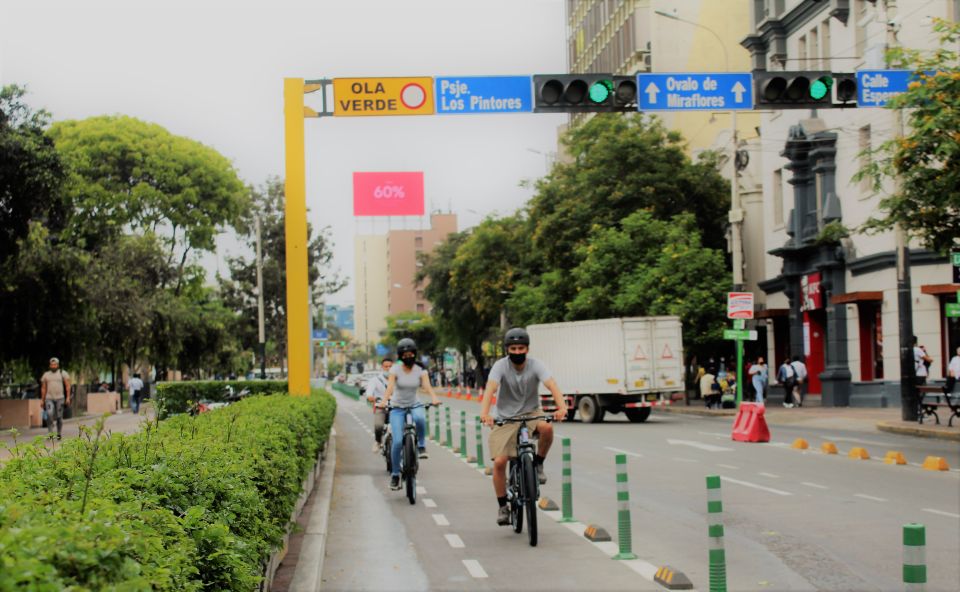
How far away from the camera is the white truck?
113 feet

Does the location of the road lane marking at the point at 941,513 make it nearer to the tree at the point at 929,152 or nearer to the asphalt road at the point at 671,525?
the asphalt road at the point at 671,525

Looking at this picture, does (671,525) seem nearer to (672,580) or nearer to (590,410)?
(672,580)

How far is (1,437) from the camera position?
26953mm

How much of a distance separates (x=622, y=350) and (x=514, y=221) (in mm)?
30207

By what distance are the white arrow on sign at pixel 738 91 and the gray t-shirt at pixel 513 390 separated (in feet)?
30.9

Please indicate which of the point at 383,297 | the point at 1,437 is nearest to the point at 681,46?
the point at 1,437

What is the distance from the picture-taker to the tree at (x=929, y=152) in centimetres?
1912

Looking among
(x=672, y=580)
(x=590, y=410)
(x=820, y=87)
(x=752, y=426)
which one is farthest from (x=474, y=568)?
(x=590, y=410)

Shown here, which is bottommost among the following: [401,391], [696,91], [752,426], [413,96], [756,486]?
[756,486]

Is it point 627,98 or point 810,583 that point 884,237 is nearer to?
point 627,98

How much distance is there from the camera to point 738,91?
1909 centimetres

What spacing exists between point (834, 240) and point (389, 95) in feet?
75.8

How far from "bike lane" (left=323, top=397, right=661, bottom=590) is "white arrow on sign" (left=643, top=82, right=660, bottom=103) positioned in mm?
6687

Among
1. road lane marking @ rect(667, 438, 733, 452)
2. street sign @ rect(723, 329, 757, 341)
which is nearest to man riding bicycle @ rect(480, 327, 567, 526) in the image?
road lane marking @ rect(667, 438, 733, 452)
